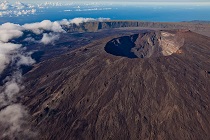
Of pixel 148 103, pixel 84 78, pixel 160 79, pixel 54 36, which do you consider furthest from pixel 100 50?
pixel 54 36

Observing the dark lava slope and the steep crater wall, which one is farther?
the steep crater wall

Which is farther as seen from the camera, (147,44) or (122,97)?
(147,44)

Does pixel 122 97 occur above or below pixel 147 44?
below

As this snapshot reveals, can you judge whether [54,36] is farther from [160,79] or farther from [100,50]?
[160,79]

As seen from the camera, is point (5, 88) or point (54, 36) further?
point (54, 36)

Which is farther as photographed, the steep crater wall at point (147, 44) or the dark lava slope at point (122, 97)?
the steep crater wall at point (147, 44)
